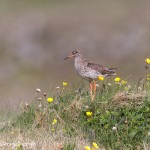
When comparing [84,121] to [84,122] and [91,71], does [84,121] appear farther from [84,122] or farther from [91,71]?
[91,71]

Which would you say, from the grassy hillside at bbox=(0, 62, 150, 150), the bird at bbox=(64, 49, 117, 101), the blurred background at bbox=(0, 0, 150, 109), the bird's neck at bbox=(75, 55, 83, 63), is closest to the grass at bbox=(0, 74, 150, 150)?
the grassy hillside at bbox=(0, 62, 150, 150)

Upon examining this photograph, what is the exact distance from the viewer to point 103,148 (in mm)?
11141

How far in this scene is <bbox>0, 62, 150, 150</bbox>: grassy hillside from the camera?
36.3 ft

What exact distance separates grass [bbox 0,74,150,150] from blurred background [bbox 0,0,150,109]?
17538 mm

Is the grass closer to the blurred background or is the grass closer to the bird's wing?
the bird's wing

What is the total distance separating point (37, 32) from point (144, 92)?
23608 mm

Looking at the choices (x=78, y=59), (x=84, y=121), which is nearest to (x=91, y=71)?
(x=78, y=59)

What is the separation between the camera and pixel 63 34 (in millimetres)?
34281

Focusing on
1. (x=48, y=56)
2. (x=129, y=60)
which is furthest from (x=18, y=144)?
(x=48, y=56)

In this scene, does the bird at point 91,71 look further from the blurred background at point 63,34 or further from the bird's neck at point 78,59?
the blurred background at point 63,34

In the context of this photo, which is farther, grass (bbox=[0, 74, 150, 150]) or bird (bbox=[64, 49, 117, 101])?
bird (bbox=[64, 49, 117, 101])

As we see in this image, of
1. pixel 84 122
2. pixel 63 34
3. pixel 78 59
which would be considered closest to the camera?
pixel 84 122

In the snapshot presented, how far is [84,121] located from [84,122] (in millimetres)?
63

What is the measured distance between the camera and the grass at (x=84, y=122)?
1107cm
